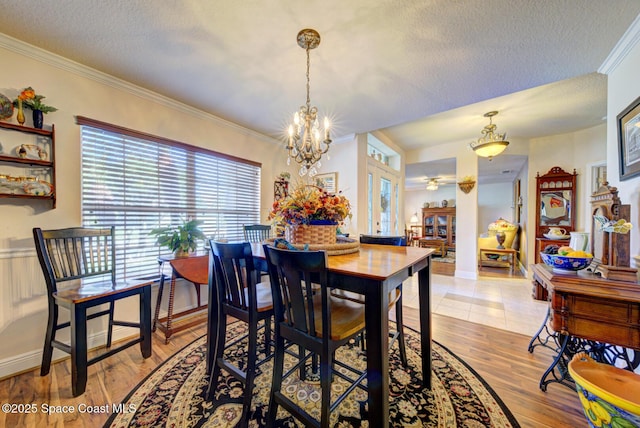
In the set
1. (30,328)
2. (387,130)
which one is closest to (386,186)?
(387,130)

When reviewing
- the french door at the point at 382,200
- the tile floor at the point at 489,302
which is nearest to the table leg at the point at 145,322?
the tile floor at the point at 489,302

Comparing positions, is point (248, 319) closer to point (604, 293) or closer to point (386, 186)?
point (604, 293)

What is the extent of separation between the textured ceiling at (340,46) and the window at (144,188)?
57cm

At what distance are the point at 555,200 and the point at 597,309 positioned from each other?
3758 millimetres

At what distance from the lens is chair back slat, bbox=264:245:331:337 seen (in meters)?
0.99

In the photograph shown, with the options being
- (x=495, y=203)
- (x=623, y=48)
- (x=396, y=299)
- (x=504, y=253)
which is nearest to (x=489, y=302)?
(x=396, y=299)

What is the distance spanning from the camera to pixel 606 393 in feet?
3.06

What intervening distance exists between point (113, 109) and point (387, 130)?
354 cm

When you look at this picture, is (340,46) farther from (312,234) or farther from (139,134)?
(139,134)

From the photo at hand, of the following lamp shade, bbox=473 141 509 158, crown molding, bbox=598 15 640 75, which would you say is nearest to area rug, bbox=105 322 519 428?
crown molding, bbox=598 15 640 75

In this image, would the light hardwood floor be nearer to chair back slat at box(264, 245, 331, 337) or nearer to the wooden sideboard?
the wooden sideboard

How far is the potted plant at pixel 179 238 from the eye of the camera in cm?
226

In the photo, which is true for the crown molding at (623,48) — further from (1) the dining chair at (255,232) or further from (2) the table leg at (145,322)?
(2) the table leg at (145,322)

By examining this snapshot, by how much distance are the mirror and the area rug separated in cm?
374
